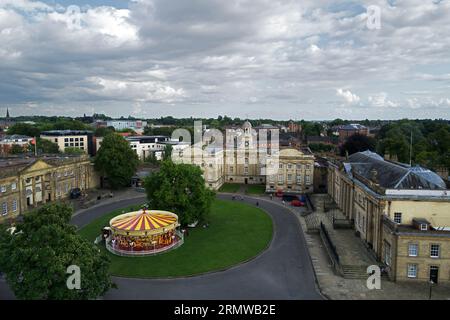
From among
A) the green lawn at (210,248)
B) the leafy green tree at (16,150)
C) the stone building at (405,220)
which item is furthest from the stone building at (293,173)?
the leafy green tree at (16,150)

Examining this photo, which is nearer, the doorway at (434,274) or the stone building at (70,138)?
the doorway at (434,274)

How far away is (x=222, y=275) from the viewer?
1218 inches

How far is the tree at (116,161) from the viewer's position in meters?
68.4

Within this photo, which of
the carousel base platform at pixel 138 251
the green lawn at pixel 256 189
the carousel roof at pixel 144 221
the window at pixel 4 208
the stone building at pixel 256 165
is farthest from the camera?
the green lawn at pixel 256 189

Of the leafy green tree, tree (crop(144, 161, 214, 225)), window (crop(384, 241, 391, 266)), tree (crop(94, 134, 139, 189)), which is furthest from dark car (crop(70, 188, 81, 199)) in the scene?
window (crop(384, 241, 391, 266))

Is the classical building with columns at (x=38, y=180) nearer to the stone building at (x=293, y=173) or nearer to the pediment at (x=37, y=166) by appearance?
the pediment at (x=37, y=166)

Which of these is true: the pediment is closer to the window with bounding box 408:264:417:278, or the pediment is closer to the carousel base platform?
the carousel base platform

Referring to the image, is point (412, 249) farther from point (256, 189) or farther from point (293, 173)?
point (256, 189)

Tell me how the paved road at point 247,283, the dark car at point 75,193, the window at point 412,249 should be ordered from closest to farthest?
the paved road at point 247,283, the window at point 412,249, the dark car at point 75,193

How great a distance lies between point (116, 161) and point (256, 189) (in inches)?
1150

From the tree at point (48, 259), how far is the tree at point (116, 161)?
147 ft

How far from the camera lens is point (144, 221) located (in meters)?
38.6

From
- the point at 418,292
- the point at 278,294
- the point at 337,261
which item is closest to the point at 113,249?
the point at 278,294

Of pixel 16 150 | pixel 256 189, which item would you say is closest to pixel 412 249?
pixel 256 189
